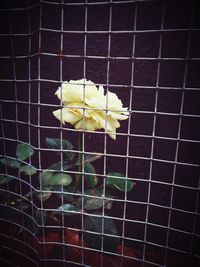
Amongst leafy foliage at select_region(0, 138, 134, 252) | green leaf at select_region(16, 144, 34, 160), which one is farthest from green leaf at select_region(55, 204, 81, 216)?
green leaf at select_region(16, 144, 34, 160)

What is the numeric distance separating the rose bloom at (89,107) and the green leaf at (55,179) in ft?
0.52

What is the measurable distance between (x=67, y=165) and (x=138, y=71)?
408 mm

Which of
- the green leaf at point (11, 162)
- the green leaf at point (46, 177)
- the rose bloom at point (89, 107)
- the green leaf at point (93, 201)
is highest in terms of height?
the rose bloom at point (89, 107)

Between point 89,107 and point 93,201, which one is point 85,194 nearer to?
point 93,201

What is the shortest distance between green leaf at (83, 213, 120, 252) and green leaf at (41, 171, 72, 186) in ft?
0.39

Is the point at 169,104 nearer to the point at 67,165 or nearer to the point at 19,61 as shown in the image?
the point at 67,165

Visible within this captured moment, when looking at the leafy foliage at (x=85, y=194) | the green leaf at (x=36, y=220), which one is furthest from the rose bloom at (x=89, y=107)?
the green leaf at (x=36, y=220)

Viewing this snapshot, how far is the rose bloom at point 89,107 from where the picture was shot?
64 cm

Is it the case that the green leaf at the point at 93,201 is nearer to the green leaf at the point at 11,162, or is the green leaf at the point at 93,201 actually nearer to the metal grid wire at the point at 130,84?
the metal grid wire at the point at 130,84

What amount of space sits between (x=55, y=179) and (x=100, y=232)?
19 centimetres

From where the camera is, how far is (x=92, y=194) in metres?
0.75

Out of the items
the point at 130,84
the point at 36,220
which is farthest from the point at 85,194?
the point at 130,84

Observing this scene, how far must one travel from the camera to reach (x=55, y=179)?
0.74 m

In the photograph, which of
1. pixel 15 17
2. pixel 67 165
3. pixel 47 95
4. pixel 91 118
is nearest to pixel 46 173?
pixel 67 165
